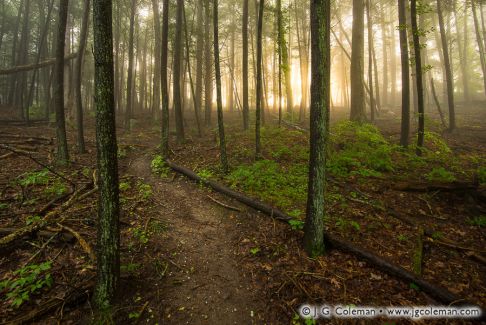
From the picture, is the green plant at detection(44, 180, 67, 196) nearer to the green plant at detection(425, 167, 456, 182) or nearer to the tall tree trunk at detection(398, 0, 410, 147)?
→ the green plant at detection(425, 167, 456, 182)

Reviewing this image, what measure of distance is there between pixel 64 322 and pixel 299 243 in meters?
4.68

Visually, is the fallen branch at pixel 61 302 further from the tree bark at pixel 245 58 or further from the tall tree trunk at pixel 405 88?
the tall tree trunk at pixel 405 88

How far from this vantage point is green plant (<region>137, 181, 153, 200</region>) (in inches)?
327

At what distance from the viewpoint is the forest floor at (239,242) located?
453cm

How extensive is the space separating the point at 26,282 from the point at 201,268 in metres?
3.21

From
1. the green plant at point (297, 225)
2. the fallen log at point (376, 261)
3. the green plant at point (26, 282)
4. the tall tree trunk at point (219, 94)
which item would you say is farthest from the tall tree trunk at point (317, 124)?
the green plant at point (26, 282)

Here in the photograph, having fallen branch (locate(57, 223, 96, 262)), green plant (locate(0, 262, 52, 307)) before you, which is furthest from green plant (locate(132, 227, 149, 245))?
green plant (locate(0, 262, 52, 307))

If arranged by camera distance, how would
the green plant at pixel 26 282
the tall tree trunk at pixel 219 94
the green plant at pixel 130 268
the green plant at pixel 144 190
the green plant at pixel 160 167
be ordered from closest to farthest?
the green plant at pixel 26 282 → the green plant at pixel 130 268 → the green plant at pixel 144 190 → the tall tree trunk at pixel 219 94 → the green plant at pixel 160 167

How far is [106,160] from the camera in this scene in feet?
13.8

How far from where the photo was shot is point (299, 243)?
5871 millimetres

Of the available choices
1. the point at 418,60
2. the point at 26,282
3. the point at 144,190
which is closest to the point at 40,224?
the point at 26,282

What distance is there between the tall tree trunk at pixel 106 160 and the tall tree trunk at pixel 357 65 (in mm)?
14324

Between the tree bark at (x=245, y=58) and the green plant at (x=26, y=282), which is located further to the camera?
the tree bark at (x=245, y=58)

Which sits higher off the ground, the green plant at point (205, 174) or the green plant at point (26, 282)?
the green plant at point (205, 174)
